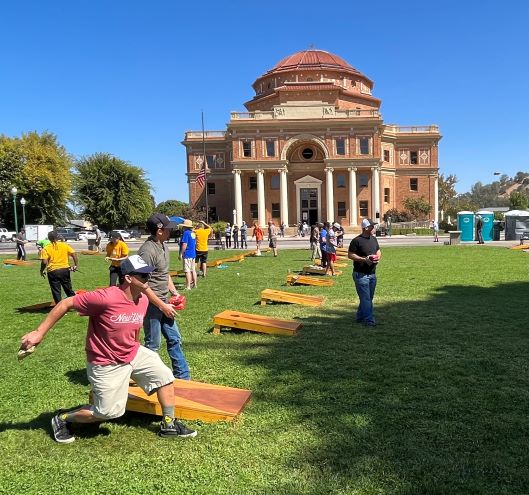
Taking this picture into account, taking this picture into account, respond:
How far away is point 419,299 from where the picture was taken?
1123 centimetres

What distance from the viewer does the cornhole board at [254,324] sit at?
7949 millimetres

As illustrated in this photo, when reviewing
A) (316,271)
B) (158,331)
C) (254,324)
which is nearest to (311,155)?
(316,271)

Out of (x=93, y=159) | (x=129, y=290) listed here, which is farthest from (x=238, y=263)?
(x=93, y=159)

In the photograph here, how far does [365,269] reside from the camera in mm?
8680

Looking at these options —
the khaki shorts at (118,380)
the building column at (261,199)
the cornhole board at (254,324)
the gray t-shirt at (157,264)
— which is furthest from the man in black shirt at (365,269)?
the building column at (261,199)

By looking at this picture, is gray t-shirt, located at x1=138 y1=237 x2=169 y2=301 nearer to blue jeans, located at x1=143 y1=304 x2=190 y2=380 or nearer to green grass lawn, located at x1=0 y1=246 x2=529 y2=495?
blue jeans, located at x1=143 y1=304 x2=190 y2=380

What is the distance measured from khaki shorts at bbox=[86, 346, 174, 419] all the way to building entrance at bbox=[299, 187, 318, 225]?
193 ft

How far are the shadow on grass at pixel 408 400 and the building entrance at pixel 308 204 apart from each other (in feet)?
177

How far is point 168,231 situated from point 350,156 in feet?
185

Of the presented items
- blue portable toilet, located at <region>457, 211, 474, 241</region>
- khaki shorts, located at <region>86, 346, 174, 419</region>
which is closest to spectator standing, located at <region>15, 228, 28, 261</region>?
khaki shorts, located at <region>86, 346, 174, 419</region>

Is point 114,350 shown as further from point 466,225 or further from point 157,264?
point 466,225

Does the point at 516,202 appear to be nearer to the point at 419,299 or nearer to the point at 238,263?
the point at 238,263

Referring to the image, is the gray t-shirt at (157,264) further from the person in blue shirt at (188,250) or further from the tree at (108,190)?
the tree at (108,190)

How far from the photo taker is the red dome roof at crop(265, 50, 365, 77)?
66.8 m
